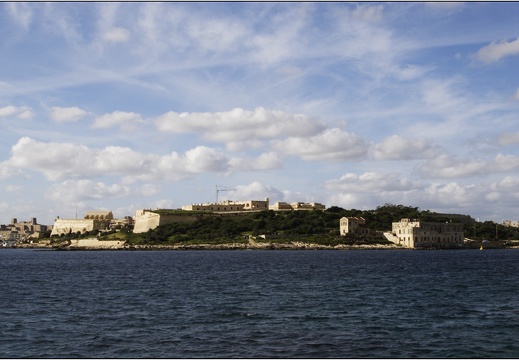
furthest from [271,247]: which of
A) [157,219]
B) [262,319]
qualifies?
[262,319]

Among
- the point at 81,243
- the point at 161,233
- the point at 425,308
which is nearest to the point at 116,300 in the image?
the point at 425,308

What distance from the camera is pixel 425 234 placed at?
5871 inches

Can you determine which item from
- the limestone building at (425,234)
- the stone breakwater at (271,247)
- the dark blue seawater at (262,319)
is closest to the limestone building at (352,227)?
the limestone building at (425,234)

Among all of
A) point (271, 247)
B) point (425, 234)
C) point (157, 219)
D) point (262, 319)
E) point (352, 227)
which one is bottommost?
point (262, 319)

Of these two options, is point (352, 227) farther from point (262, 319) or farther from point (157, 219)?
point (262, 319)

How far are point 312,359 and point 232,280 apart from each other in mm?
33294

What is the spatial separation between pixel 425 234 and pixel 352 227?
17.9 metres

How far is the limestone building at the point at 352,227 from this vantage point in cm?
15062

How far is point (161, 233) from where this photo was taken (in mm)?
170375

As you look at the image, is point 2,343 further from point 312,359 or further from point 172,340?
point 312,359

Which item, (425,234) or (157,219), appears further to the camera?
(157,219)

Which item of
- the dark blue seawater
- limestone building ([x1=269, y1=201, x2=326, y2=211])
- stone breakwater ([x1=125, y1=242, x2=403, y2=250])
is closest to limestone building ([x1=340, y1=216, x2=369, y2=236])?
stone breakwater ([x1=125, y1=242, x2=403, y2=250])

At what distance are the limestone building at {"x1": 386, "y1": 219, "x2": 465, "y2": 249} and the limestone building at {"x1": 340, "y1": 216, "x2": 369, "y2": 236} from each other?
663 centimetres

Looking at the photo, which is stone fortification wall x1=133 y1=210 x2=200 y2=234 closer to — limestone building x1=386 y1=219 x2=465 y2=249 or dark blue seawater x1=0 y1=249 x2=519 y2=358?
limestone building x1=386 y1=219 x2=465 y2=249
